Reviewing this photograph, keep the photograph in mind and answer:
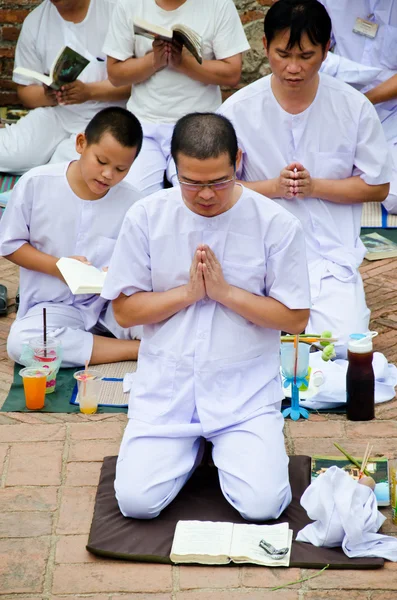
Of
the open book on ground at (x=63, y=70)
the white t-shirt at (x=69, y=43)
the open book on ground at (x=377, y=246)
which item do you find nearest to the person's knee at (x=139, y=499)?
the open book on ground at (x=377, y=246)

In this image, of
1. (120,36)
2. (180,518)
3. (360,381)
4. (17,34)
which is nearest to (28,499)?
(180,518)

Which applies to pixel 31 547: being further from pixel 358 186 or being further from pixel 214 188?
pixel 358 186

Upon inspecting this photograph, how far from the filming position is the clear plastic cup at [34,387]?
4.45 metres

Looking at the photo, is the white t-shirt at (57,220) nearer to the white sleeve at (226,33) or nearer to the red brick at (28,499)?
the red brick at (28,499)

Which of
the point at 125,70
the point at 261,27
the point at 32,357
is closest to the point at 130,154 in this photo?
the point at 32,357

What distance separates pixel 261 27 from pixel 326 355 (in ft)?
13.2

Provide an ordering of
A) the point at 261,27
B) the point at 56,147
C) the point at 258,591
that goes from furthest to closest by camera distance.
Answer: the point at 261,27 < the point at 56,147 < the point at 258,591

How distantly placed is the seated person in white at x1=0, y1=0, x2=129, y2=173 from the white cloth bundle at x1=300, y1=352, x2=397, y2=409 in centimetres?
270

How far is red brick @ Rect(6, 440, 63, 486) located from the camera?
3.94 metres

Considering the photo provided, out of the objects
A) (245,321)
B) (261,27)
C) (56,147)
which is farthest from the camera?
(261,27)

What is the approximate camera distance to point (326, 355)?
187 inches

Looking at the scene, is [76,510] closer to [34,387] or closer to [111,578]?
[111,578]

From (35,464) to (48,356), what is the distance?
2.54 ft

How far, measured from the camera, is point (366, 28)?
23.0 ft
